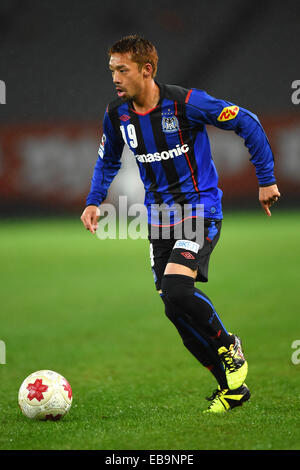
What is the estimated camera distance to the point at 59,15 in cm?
2492

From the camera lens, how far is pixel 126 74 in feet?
13.6

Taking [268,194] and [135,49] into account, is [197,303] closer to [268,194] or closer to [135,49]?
[268,194]

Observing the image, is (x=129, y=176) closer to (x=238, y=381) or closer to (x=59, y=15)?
(x=59, y=15)

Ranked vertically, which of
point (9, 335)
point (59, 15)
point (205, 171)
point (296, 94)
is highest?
point (59, 15)

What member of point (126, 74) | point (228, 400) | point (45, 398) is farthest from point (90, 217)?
point (228, 400)

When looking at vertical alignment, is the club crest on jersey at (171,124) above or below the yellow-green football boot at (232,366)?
above

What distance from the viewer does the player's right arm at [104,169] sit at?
14.7 ft

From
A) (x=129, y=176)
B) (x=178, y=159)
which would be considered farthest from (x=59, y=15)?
(x=178, y=159)

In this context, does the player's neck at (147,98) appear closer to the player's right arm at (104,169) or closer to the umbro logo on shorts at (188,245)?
the player's right arm at (104,169)

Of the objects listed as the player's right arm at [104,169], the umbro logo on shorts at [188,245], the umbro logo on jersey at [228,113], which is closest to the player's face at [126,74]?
the player's right arm at [104,169]

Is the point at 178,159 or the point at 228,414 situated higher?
the point at 178,159

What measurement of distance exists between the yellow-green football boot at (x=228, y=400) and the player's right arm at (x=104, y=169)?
1288mm
